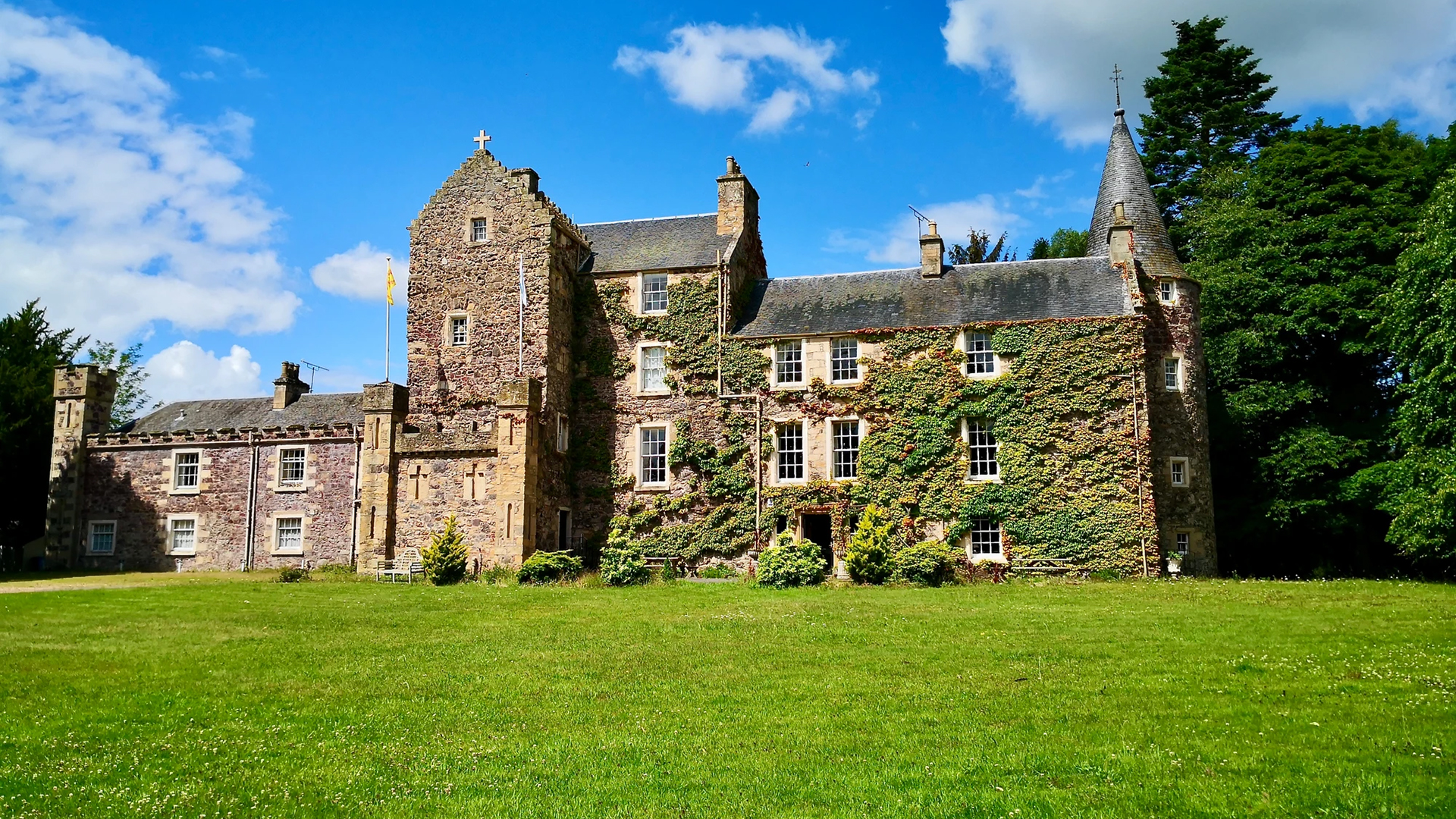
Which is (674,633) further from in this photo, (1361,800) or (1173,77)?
(1173,77)

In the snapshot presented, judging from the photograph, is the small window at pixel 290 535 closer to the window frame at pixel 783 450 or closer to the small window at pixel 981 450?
the window frame at pixel 783 450

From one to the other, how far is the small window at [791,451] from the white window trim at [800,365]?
4.08 feet

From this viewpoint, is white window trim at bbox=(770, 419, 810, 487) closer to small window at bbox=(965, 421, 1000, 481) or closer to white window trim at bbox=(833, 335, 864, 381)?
white window trim at bbox=(833, 335, 864, 381)

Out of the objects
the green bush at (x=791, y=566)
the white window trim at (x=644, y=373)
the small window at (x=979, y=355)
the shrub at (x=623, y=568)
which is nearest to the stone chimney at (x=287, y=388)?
the white window trim at (x=644, y=373)

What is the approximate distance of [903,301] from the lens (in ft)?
106

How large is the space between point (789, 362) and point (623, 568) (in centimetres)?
905

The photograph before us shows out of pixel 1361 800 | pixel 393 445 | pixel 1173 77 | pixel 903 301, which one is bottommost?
pixel 1361 800

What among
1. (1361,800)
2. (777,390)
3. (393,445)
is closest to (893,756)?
(1361,800)

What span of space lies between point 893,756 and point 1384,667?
7.32 meters

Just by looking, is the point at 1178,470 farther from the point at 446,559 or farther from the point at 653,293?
the point at 446,559

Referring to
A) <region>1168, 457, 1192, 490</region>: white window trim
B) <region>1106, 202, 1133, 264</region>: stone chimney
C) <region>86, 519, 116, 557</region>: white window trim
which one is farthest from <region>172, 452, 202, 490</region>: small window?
<region>1168, 457, 1192, 490</region>: white window trim

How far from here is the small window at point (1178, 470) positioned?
3064 centimetres

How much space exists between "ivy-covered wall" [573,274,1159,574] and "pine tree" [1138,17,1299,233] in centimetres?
1723

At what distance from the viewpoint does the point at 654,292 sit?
33594mm
